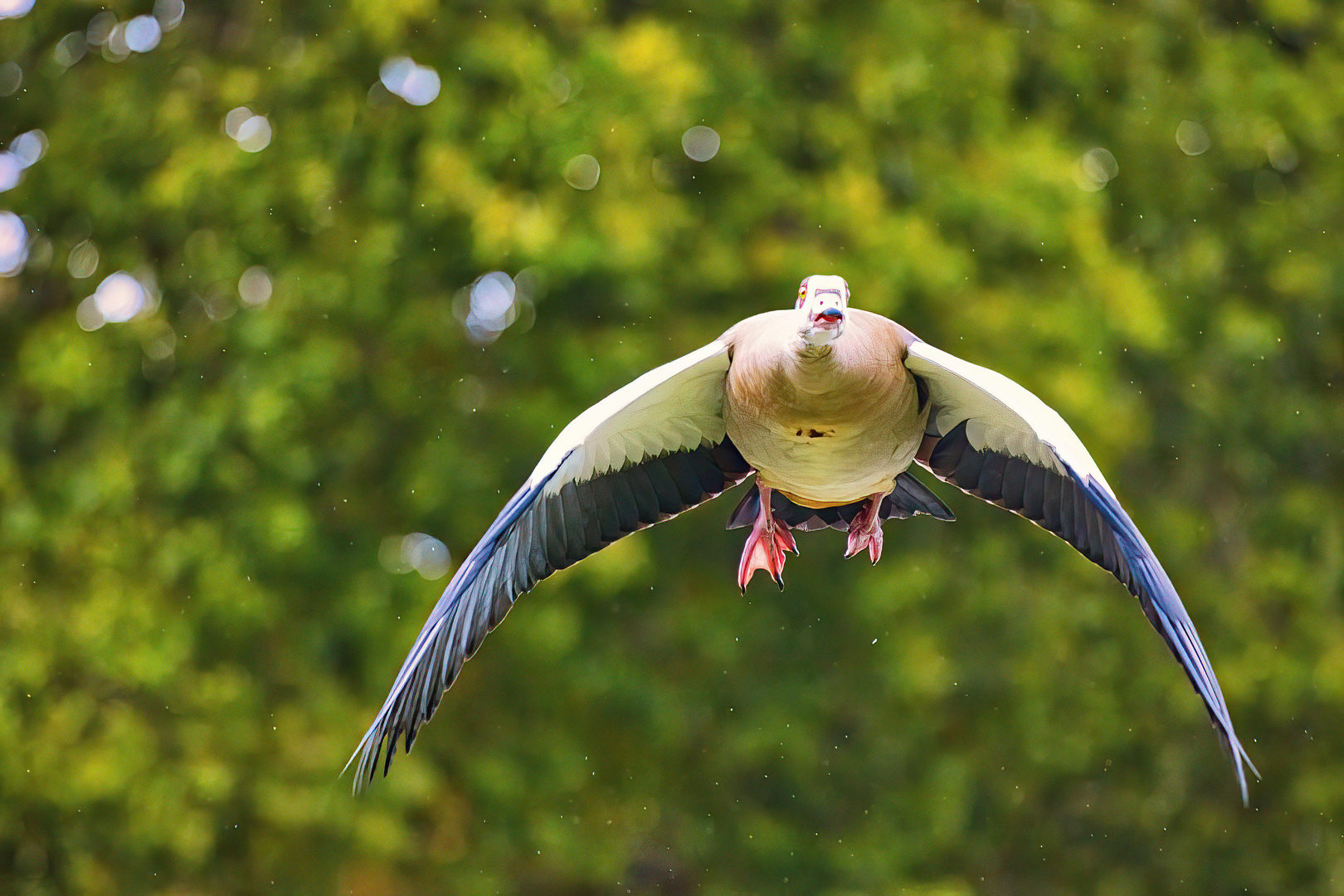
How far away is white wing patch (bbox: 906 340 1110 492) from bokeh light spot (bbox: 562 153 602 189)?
4.07 m

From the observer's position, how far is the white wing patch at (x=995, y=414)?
3424mm

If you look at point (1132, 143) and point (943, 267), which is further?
point (1132, 143)

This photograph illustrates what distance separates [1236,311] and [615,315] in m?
3.54

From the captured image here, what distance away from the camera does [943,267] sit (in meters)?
7.51

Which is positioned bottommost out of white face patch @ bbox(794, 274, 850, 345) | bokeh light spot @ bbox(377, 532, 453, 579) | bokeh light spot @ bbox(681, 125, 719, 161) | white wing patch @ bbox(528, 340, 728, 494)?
bokeh light spot @ bbox(377, 532, 453, 579)

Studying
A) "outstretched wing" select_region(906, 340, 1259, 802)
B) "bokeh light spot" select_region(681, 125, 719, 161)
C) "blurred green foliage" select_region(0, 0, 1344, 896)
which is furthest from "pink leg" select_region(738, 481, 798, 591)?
"bokeh light spot" select_region(681, 125, 719, 161)

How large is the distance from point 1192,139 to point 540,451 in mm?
4442

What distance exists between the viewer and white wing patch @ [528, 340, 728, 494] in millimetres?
3617

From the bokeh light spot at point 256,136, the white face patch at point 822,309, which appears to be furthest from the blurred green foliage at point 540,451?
the white face patch at point 822,309

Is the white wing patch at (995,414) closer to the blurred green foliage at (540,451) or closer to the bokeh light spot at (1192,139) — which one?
the blurred green foliage at (540,451)

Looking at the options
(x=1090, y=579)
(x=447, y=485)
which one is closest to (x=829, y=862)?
(x=1090, y=579)

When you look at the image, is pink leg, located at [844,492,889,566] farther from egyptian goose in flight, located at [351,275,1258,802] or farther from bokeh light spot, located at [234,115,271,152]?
bokeh light spot, located at [234,115,271,152]

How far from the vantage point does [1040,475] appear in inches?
159

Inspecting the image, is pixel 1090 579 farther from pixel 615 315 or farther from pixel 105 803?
pixel 105 803
